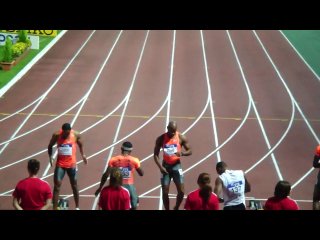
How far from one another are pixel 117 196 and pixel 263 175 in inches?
239

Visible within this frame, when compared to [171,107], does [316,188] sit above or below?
below

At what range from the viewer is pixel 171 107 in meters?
17.1

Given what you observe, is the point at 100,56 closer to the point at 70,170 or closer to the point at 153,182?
the point at 153,182

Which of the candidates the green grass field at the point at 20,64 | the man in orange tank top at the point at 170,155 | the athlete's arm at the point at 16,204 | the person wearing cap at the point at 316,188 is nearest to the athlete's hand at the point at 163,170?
the man in orange tank top at the point at 170,155

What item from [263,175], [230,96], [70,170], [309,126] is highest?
[230,96]

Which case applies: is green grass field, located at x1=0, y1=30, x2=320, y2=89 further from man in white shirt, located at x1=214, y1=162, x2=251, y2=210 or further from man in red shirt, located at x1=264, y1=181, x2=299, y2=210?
man in red shirt, located at x1=264, y1=181, x2=299, y2=210

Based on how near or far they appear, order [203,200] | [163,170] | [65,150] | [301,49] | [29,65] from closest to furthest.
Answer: [203,200]
[163,170]
[65,150]
[29,65]
[301,49]

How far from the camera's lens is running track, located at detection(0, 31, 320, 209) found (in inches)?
491

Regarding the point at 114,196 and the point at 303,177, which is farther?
the point at 303,177

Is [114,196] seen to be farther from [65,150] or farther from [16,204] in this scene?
[65,150]

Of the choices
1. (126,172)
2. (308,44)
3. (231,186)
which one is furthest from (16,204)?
(308,44)

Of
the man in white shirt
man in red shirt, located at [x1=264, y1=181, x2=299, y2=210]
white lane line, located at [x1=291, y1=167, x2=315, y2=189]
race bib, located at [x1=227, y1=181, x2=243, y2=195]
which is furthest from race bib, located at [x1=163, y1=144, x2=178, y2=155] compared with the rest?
white lane line, located at [x1=291, y1=167, x2=315, y2=189]
